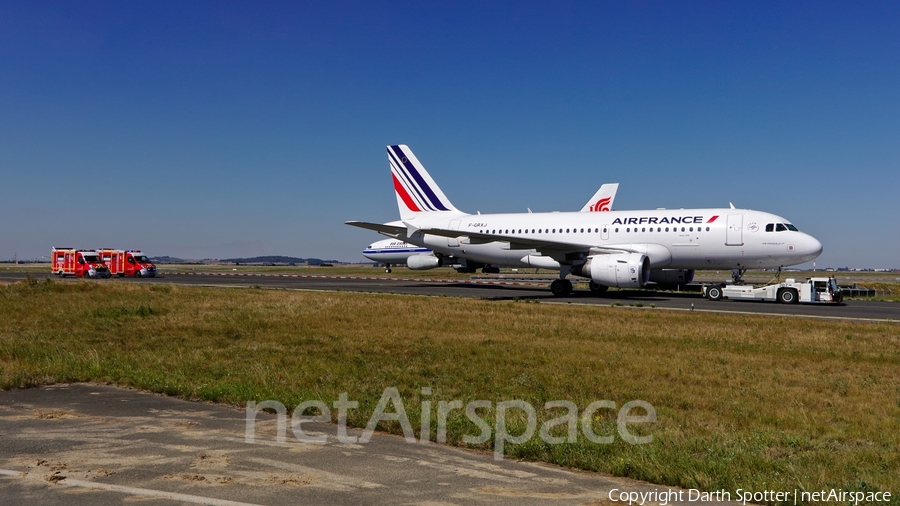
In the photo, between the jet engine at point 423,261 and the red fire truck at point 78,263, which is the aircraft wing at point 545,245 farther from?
the red fire truck at point 78,263

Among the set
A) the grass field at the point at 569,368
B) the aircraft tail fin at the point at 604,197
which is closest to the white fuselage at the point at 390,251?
the aircraft tail fin at the point at 604,197

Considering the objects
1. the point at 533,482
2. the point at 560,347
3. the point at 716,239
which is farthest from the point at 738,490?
the point at 716,239

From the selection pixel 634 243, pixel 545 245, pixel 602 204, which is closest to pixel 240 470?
pixel 545 245

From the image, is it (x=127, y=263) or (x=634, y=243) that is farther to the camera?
(x=127, y=263)

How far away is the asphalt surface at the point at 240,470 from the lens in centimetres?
577

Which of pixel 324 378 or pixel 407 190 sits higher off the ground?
pixel 407 190

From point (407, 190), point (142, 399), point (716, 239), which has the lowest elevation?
point (142, 399)

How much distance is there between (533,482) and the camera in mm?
6379

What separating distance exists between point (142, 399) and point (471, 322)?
425 inches

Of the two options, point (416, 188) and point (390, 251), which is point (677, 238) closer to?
point (416, 188)

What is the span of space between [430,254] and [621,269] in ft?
71.1

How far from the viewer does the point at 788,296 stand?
1187 inches

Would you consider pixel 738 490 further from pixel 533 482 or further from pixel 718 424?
pixel 718 424

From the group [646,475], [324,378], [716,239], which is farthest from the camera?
[716,239]
